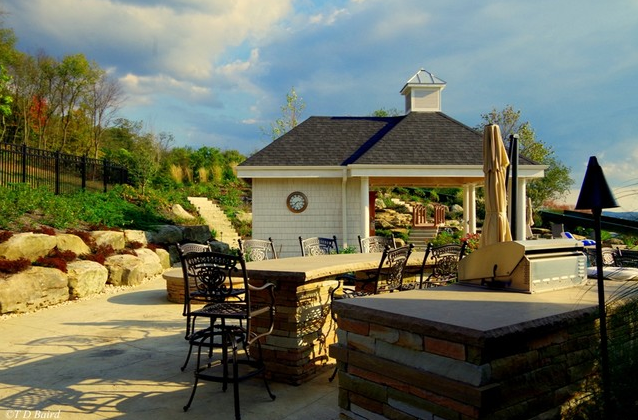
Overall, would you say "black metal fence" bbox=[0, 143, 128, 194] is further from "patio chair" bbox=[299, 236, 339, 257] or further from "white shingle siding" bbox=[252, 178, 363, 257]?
"patio chair" bbox=[299, 236, 339, 257]

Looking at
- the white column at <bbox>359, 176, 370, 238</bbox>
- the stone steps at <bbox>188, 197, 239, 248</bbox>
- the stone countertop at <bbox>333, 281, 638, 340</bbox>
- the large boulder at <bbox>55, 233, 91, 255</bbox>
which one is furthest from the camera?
the stone steps at <bbox>188, 197, 239, 248</bbox>

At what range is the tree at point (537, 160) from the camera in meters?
25.5

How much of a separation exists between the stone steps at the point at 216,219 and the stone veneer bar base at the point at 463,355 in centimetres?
1393

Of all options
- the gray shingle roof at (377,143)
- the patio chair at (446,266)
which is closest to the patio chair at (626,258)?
the patio chair at (446,266)

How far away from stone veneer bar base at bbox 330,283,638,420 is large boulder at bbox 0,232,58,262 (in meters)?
8.08

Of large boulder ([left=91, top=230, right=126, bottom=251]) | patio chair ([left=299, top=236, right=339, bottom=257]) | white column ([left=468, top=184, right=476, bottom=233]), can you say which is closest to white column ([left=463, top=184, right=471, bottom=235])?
white column ([left=468, top=184, right=476, bottom=233])

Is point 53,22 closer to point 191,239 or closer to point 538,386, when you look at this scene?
point 191,239

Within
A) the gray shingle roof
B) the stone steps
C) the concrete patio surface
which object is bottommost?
the concrete patio surface

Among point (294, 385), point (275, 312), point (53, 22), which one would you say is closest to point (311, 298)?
point (275, 312)

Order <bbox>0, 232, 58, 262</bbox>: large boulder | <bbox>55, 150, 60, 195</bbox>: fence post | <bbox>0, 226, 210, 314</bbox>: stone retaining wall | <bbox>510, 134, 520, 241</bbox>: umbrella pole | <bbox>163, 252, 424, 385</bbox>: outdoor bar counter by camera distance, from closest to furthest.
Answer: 1. <bbox>163, 252, 424, 385</bbox>: outdoor bar counter
2. <bbox>510, 134, 520, 241</bbox>: umbrella pole
3. <bbox>0, 226, 210, 314</bbox>: stone retaining wall
4. <bbox>0, 232, 58, 262</bbox>: large boulder
5. <bbox>55, 150, 60, 195</bbox>: fence post

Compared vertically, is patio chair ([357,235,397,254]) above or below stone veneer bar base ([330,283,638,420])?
above

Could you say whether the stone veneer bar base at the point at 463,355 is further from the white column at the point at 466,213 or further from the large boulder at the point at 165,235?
the white column at the point at 466,213

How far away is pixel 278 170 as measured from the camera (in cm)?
1319

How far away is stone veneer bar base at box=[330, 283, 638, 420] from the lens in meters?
2.10
